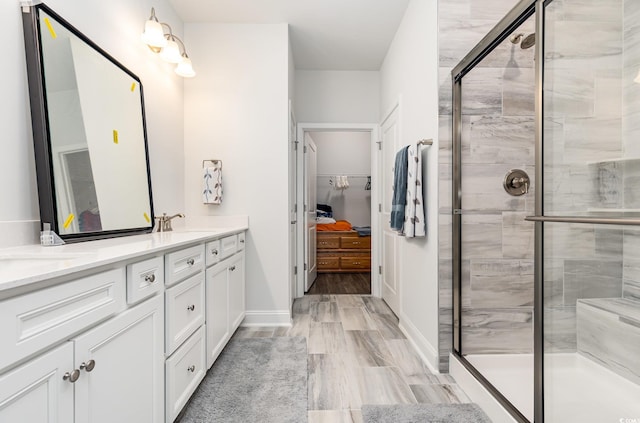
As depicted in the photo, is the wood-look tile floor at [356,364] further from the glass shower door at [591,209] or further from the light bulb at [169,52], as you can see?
the light bulb at [169,52]

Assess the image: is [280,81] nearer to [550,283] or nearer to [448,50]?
[448,50]

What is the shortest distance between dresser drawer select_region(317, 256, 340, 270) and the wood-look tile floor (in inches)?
67.5

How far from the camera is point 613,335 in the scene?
1.68 meters

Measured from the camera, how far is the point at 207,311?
73.0 inches

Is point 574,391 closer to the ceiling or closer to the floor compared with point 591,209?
closer to the floor

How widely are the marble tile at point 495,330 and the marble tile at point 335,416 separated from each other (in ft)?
2.64

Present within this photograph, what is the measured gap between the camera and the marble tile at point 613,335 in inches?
63.5

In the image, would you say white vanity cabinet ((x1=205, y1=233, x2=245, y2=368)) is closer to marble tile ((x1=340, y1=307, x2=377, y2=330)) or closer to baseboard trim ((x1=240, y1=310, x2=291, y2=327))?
baseboard trim ((x1=240, y1=310, x2=291, y2=327))

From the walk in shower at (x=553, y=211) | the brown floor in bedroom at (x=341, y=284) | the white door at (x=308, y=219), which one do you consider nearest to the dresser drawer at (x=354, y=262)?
the brown floor in bedroom at (x=341, y=284)

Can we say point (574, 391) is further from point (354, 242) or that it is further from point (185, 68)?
point (354, 242)

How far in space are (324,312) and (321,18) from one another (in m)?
2.71

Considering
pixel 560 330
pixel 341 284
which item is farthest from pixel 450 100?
pixel 341 284

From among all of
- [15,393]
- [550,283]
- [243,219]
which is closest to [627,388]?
[550,283]

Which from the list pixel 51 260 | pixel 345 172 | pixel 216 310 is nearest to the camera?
pixel 51 260
